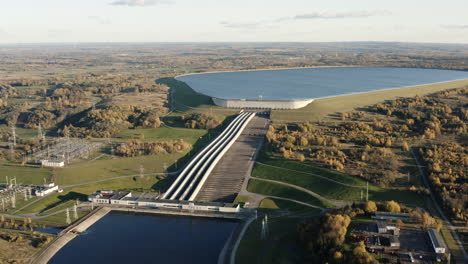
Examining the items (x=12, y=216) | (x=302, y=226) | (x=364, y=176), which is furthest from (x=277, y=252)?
(x=12, y=216)

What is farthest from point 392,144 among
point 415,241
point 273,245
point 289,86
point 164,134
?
point 289,86

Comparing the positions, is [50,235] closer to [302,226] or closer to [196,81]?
[302,226]

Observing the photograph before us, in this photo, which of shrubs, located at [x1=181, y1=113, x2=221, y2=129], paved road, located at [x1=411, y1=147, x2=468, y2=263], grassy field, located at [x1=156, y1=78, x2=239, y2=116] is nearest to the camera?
paved road, located at [x1=411, y1=147, x2=468, y2=263]

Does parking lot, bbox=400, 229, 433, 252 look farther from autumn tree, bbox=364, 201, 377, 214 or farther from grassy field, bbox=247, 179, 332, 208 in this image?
grassy field, bbox=247, 179, 332, 208

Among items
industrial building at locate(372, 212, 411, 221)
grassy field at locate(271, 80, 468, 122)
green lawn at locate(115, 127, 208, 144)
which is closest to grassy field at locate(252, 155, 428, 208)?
industrial building at locate(372, 212, 411, 221)

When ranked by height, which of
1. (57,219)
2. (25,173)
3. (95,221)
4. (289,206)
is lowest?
(95,221)

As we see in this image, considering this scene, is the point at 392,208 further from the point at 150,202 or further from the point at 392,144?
the point at 150,202

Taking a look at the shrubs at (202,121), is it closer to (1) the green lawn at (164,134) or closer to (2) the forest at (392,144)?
(1) the green lawn at (164,134)
